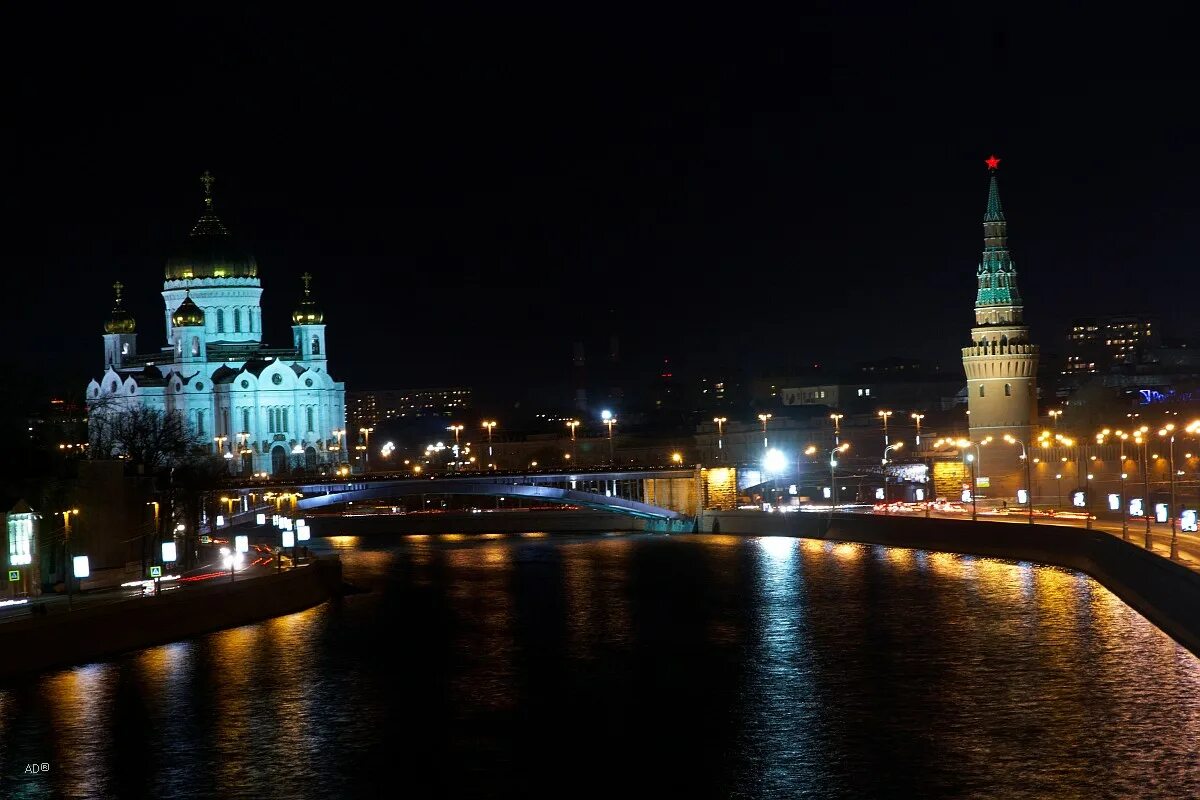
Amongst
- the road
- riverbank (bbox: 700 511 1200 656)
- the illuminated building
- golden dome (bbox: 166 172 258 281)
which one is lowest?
riverbank (bbox: 700 511 1200 656)

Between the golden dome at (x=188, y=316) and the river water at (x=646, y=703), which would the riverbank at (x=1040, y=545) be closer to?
the river water at (x=646, y=703)

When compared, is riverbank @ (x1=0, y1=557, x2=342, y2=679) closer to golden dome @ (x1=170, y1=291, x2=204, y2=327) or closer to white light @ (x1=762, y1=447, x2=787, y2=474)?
white light @ (x1=762, y1=447, x2=787, y2=474)

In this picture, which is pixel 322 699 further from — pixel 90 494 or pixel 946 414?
pixel 946 414

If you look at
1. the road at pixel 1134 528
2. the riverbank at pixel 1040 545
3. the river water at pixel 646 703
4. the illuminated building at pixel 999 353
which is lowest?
the river water at pixel 646 703

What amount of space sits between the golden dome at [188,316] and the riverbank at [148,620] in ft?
246

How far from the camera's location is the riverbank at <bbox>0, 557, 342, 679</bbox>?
131 feet

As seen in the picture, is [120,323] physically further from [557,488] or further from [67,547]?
[67,547]

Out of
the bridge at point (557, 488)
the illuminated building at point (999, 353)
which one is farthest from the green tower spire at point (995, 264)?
the bridge at point (557, 488)

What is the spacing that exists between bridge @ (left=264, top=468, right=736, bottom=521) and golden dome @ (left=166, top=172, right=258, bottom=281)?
33.4 metres

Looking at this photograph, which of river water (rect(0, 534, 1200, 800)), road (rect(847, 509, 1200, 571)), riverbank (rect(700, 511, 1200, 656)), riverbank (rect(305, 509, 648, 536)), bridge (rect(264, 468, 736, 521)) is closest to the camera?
river water (rect(0, 534, 1200, 800))

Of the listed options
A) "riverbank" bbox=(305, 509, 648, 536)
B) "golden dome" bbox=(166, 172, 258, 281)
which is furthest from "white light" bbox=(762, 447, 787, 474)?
"golden dome" bbox=(166, 172, 258, 281)

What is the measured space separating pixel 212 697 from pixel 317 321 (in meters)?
99.9

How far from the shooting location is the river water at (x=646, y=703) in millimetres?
32094

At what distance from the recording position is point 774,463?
376 ft
